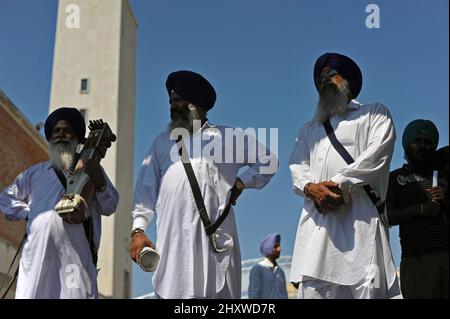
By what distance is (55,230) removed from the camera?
5.47 m

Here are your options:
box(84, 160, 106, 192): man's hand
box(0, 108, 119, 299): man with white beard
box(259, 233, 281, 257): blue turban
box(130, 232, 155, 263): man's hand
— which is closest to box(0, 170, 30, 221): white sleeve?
box(0, 108, 119, 299): man with white beard

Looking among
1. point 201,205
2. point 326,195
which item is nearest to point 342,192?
point 326,195

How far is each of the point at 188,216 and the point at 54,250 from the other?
1203 millimetres

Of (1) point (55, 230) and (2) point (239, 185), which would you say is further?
(1) point (55, 230)

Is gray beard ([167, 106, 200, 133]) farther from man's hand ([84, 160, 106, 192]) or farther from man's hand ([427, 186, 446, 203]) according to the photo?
man's hand ([427, 186, 446, 203])

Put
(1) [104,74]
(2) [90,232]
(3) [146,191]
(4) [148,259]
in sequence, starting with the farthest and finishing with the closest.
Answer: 1. (1) [104,74]
2. (2) [90,232]
3. (3) [146,191]
4. (4) [148,259]

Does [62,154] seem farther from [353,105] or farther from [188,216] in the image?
[353,105]

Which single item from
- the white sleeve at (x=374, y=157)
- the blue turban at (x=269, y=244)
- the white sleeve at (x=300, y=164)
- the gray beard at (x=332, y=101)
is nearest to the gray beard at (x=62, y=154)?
the white sleeve at (x=300, y=164)

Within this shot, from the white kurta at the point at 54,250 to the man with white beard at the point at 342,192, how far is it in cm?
159

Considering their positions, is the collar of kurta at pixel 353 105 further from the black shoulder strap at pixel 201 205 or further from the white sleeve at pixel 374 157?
the black shoulder strap at pixel 201 205

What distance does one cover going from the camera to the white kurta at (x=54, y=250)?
5.38 metres

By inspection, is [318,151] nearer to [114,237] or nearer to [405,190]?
[405,190]

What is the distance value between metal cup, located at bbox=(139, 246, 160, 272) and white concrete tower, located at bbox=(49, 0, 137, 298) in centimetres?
2993
